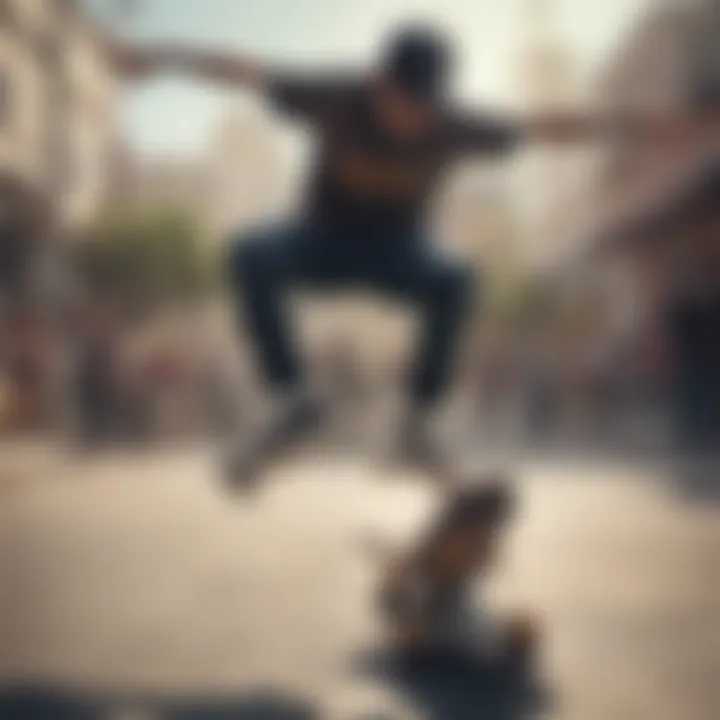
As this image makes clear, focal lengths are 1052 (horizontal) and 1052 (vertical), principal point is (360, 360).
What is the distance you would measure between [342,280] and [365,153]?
15cm

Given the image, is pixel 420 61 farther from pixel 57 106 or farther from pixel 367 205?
pixel 57 106

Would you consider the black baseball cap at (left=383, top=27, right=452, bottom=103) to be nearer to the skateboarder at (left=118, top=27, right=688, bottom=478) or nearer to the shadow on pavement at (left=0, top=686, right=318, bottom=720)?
the skateboarder at (left=118, top=27, right=688, bottom=478)

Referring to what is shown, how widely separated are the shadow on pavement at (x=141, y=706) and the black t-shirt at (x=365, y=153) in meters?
0.52

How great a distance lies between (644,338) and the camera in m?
1.18

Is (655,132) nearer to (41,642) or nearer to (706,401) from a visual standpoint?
(706,401)

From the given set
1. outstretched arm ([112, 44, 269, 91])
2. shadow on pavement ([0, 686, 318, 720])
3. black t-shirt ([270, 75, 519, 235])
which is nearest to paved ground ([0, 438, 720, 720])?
shadow on pavement ([0, 686, 318, 720])

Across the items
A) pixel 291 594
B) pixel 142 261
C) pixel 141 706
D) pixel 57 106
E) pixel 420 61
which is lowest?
pixel 141 706

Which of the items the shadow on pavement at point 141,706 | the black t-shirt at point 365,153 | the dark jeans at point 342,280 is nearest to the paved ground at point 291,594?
the shadow on pavement at point 141,706

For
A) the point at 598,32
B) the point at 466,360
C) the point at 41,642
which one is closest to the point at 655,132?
the point at 598,32

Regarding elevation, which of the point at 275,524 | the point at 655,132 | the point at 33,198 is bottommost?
the point at 275,524

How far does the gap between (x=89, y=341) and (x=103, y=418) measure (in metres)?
0.09

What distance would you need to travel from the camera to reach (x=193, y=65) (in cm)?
119

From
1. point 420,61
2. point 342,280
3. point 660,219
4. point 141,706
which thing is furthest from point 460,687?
point 420,61

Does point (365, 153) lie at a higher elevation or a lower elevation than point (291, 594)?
higher
